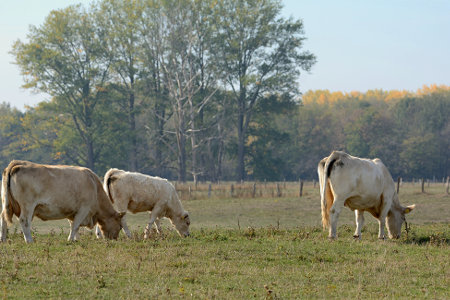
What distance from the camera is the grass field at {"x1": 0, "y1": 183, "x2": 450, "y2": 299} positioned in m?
8.95

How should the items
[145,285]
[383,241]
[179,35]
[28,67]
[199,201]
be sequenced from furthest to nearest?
[28,67], [179,35], [199,201], [383,241], [145,285]

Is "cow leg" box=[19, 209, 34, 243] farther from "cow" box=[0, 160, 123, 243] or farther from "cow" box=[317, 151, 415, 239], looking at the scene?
"cow" box=[317, 151, 415, 239]

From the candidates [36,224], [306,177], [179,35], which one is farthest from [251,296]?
[306,177]

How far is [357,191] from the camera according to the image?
1512 centimetres

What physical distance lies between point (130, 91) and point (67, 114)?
6583 millimetres

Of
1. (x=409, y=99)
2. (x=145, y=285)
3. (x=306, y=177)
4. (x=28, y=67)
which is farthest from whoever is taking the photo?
(x=409, y=99)

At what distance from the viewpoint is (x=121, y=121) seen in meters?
61.5

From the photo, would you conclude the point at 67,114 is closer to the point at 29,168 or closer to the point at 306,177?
the point at 306,177

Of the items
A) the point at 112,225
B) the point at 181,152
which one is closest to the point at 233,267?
the point at 112,225

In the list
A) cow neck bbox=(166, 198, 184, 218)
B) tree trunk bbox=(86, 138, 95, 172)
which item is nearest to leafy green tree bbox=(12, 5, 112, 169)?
tree trunk bbox=(86, 138, 95, 172)

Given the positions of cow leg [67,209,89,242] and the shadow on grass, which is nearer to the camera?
the shadow on grass

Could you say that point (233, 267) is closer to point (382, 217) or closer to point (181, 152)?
point (382, 217)

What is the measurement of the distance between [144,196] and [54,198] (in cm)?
316

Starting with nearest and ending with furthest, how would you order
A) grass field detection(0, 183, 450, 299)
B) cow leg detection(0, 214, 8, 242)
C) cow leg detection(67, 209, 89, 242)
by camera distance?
grass field detection(0, 183, 450, 299) < cow leg detection(0, 214, 8, 242) < cow leg detection(67, 209, 89, 242)
